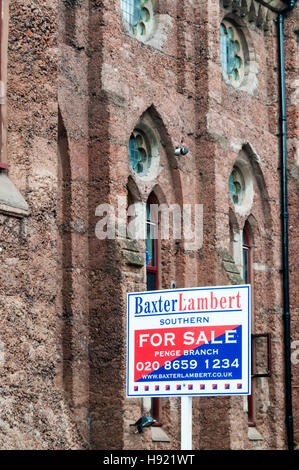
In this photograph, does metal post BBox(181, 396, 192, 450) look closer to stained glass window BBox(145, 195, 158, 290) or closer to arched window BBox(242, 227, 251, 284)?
stained glass window BBox(145, 195, 158, 290)

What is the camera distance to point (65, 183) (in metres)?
18.9

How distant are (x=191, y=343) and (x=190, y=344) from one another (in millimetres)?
15

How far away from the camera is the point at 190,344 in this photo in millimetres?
11211

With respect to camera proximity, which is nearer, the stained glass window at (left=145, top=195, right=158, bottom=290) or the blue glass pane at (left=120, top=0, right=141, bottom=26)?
the stained glass window at (left=145, top=195, right=158, bottom=290)

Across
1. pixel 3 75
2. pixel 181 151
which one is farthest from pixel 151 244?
pixel 3 75

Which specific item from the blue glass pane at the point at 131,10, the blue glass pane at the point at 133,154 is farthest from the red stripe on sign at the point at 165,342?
the blue glass pane at the point at 131,10

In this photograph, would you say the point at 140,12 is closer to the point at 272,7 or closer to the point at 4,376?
the point at 272,7

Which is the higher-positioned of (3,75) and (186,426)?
(3,75)

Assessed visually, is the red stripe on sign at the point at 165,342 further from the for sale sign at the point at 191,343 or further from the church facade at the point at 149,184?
the church facade at the point at 149,184

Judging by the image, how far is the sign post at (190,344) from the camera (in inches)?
434

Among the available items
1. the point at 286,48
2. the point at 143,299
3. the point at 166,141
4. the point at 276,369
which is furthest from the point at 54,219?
the point at 286,48

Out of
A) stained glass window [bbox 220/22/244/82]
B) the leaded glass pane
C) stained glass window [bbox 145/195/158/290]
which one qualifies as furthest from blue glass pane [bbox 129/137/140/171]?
stained glass window [bbox 220/22/244/82]

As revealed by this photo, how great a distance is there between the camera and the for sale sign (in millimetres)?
11016

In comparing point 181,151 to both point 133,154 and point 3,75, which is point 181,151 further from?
point 3,75
